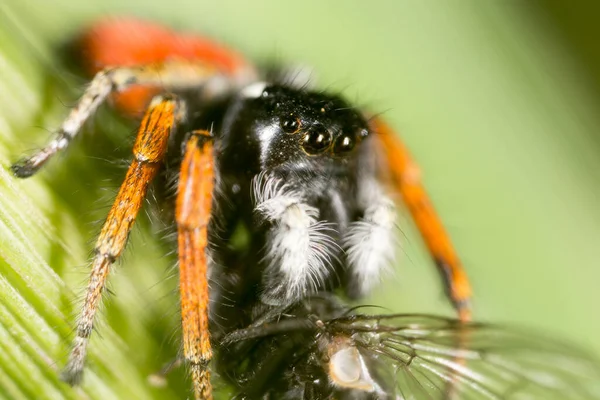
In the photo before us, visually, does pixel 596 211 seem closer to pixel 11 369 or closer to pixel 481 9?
pixel 481 9

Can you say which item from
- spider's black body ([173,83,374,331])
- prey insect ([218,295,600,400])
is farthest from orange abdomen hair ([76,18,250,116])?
prey insect ([218,295,600,400])

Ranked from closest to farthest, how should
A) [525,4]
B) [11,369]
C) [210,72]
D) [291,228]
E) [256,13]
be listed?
1. [11,369]
2. [291,228]
3. [210,72]
4. [256,13]
5. [525,4]

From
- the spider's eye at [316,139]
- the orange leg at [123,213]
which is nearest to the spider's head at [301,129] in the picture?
the spider's eye at [316,139]

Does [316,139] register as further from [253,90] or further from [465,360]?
[465,360]

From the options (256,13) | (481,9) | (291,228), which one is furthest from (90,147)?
(481,9)

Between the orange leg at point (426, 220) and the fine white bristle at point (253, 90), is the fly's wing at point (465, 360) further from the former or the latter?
the fine white bristle at point (253, 90)

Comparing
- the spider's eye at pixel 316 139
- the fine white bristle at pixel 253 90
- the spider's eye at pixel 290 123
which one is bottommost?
the spider's eye at pixel 316 139

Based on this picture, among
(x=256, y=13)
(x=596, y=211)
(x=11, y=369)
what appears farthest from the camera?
(x=596, y=211)

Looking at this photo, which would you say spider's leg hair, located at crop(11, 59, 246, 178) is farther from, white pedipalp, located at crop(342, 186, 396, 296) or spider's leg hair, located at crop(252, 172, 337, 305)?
white pedipalp, located at crop(342, 186, 396, 296)
